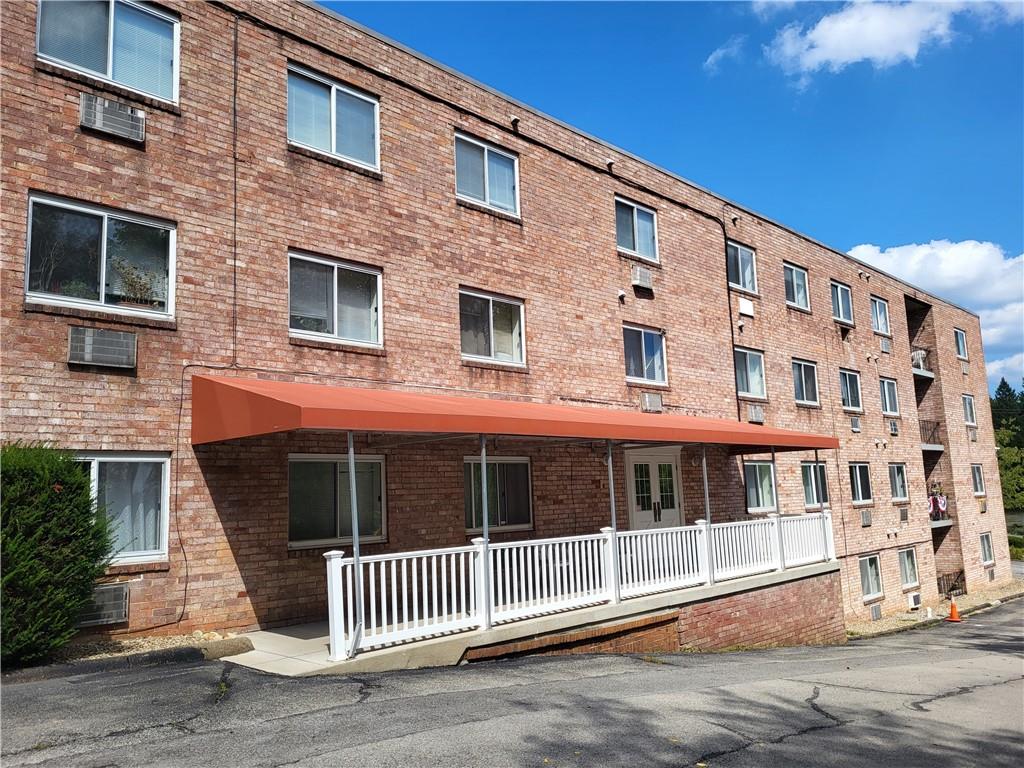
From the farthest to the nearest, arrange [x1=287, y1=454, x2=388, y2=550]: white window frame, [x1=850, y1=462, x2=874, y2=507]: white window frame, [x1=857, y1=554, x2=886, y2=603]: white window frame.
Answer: [x1=850, y1=462, x2=874, y2=507]: white window frame
[x1=857, y1=554, x2=886, y2=603]: white window frame
[x1=287, y1=454, x2=388, y2=550]: white window frame

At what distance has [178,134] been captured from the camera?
10.5 m

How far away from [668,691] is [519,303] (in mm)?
8371

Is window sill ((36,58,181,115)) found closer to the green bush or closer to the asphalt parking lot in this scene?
the green bush

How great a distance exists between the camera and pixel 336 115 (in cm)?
1248

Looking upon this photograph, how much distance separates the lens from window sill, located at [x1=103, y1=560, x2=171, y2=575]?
30.1 ft

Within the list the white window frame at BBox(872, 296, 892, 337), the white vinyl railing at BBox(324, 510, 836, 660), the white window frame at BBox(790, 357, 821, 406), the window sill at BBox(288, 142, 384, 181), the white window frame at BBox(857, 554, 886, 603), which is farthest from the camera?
the white window frame at BBox(872, 296, 892, 337)

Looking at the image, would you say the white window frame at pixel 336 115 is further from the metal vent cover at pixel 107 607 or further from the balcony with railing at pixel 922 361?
the balcony with railing at pixel 922 361

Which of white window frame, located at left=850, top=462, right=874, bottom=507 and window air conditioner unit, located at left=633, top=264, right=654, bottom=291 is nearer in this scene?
window air conditioner unit, located at left=633, top=264, right=654, bottom=291

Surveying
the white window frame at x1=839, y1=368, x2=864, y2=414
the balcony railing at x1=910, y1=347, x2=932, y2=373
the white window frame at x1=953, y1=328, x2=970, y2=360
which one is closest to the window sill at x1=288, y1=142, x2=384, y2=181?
the white window frame at x1=839, y1=368, x2=864, y2=414

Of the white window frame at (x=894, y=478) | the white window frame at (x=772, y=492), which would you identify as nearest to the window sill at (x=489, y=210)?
the white window frame at (x=772, y=492)

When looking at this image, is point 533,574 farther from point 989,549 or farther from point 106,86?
point 989,549

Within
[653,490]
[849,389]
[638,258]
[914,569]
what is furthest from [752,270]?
[914,569]

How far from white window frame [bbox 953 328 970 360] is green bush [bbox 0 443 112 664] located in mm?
34496

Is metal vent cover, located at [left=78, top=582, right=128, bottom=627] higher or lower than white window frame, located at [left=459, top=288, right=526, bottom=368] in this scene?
lower
